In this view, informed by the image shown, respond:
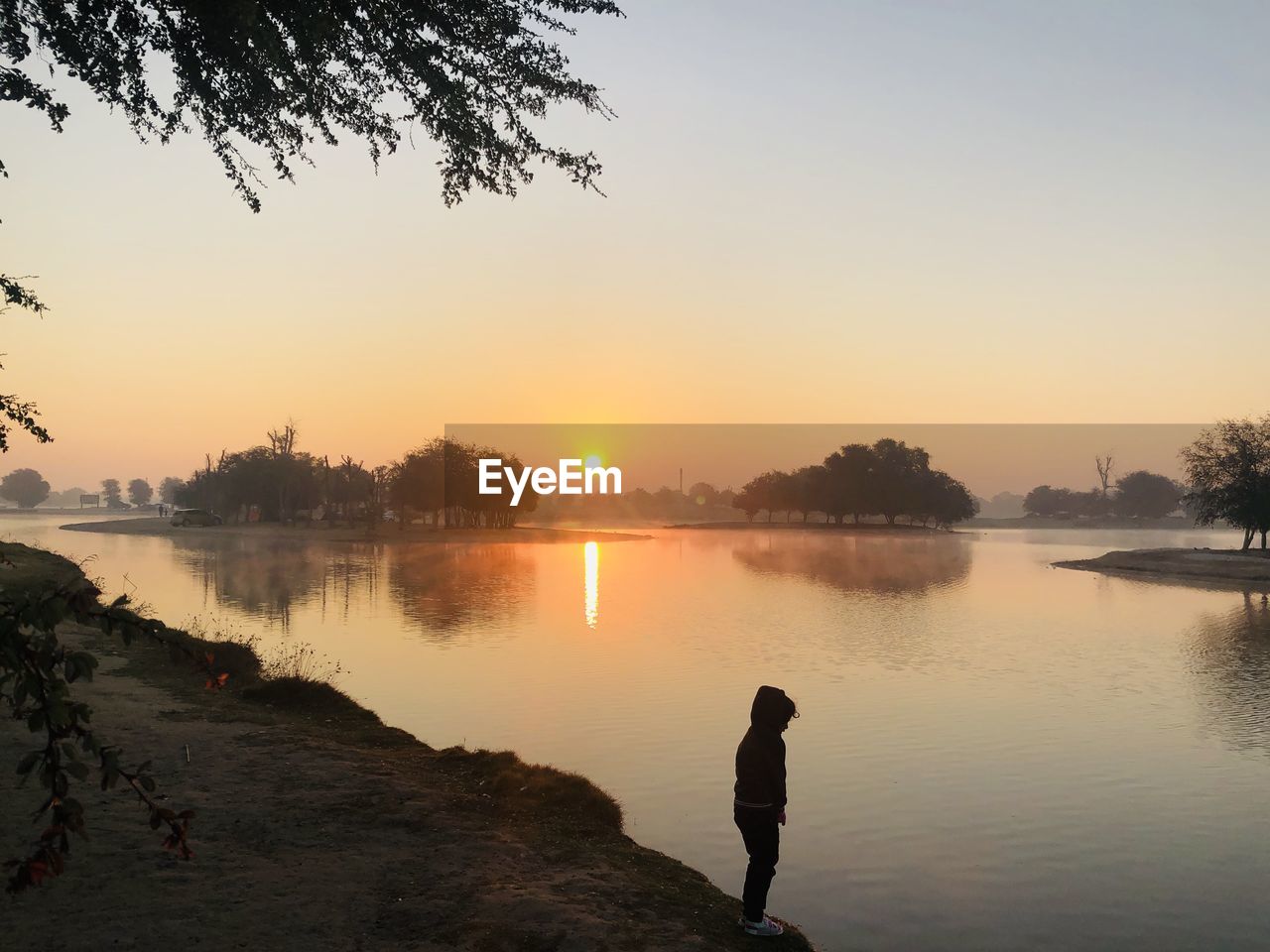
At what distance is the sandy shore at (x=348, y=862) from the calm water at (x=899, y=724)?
1730 millimetres

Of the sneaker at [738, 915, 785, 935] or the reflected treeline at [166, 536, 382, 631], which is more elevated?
the sneaker at [738, 915, 785, 935]

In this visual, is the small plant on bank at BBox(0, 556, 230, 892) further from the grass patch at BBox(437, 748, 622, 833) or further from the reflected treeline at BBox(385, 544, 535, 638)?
the reflected treeline at BBox(385, 544, 535, 638)

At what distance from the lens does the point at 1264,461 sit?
79.6m

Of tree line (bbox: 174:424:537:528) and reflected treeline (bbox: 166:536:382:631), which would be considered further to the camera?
tree line (bbox: 174:424:537:528)

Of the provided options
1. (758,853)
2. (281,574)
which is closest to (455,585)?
(281,574)

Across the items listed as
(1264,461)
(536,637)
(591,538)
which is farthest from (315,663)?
(591,538)

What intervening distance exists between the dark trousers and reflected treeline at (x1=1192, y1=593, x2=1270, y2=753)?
13.9 m

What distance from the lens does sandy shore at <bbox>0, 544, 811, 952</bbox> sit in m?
7.93

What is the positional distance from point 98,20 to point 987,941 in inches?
557

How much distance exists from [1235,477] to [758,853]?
85204 mm

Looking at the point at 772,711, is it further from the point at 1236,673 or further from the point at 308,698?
the point at 1236,673

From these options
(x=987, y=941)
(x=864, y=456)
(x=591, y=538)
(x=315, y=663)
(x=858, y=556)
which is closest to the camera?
(x=987, y=941)

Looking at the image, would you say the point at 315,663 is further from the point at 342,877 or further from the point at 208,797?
the point at 342,877

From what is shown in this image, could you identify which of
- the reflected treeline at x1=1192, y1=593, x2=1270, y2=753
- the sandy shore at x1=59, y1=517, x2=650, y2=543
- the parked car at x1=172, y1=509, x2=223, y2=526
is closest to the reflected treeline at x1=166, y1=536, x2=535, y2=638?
the sandy shore at x1=59, y1=517, x2=650, y2=543
